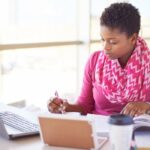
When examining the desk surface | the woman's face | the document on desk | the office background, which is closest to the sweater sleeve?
the woman's face

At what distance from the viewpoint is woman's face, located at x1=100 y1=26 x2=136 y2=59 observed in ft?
5.72

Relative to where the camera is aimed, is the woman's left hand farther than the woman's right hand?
No

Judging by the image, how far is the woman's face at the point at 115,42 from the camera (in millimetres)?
1742

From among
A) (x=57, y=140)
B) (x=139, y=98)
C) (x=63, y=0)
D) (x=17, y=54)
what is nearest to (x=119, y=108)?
(x=139, y=98)

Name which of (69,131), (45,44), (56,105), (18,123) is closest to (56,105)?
(56,105)

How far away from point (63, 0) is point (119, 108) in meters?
2.00

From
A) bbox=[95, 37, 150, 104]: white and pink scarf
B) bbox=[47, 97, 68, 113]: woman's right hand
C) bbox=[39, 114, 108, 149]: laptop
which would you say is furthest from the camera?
bbox=[95, 37, 150, 104]: white and pink scarf

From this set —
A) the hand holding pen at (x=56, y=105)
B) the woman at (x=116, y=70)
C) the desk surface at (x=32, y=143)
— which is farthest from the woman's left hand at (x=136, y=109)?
the hand holding pen at (x=56, y=105)

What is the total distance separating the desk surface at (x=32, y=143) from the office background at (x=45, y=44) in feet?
4.64

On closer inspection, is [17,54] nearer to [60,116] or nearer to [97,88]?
[97,88]

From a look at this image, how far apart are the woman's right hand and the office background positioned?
3.58ft

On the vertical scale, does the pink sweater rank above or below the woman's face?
below

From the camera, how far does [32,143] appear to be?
1.33m

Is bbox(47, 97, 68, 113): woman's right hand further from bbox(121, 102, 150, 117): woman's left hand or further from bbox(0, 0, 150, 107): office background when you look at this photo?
bbox(0, 0, 150, 107): office background
